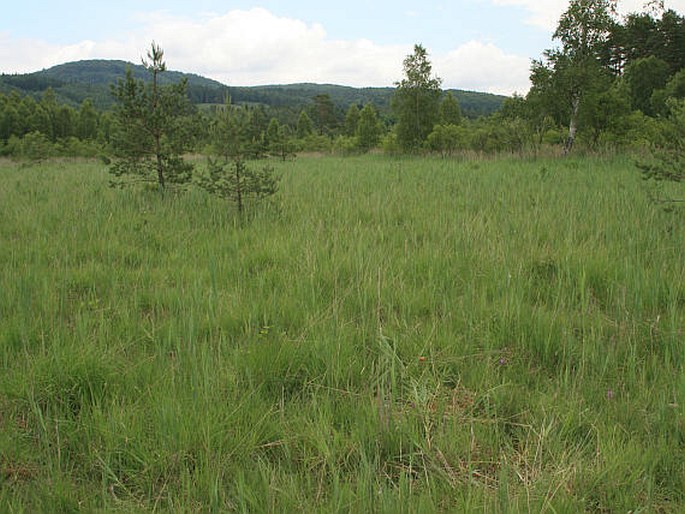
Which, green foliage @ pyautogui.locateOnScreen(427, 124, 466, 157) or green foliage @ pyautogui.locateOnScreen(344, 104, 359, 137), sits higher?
green foliage @ pyautogui.locateOnScreen(344, 104, 359, 137)

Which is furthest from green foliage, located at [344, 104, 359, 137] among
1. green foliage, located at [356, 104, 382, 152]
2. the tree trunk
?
the tree trunk

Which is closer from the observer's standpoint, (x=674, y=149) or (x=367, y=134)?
(x=674, y=149)

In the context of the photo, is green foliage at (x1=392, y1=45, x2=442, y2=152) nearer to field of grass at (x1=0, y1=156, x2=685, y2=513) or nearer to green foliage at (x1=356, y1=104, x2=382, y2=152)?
green foliage at (x1=356, y1=104, x2=382, y2=152)

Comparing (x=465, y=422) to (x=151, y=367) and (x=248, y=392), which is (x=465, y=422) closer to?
(x=248, y=392)

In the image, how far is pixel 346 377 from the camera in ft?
7.16

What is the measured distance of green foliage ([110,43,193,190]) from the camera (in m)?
7.59

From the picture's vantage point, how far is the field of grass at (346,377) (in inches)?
58.8

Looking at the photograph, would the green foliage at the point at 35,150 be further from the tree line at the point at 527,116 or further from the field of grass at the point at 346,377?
the field of grass at the point at 346,377

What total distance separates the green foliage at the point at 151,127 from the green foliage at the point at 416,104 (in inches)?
811

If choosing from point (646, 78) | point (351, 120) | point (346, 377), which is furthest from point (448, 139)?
point (351, 120)

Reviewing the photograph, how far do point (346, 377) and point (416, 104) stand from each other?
2669 cm

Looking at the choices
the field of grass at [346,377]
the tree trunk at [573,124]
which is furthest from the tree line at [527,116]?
the field of grass at [346,377]

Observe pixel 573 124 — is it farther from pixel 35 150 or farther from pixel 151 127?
pixel 35 150

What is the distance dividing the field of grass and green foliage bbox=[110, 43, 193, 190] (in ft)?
11.3
